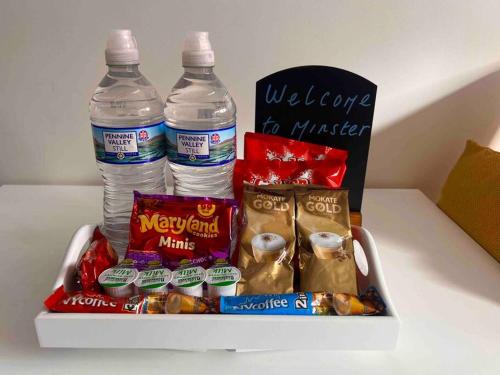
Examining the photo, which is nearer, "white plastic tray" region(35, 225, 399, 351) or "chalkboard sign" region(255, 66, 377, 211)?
"white plastic tray" region(35, 225, 399, 351)

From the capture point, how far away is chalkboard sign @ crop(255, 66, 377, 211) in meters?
0.72

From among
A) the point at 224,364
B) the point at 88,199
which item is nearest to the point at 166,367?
the point at 224,364

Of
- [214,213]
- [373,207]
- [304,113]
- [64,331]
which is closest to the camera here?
[64,331]

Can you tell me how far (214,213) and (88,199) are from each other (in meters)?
0.51

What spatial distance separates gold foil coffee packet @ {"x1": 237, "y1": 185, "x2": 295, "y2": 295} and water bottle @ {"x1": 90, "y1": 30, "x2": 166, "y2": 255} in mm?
189

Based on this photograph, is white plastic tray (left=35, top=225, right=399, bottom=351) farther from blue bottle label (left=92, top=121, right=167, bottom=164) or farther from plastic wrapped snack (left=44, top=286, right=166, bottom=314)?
blue bottle label (left=92, top=121, right=167, bottom=164)

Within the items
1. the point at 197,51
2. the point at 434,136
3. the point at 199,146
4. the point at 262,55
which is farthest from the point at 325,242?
the point at 434,136

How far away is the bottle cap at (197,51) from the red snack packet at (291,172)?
0.61 feet

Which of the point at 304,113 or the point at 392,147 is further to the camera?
the point at 392,147

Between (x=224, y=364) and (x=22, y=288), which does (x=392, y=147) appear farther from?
(x=22, y=288)

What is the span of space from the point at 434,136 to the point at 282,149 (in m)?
0.54

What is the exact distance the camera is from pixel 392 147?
3.49 ft

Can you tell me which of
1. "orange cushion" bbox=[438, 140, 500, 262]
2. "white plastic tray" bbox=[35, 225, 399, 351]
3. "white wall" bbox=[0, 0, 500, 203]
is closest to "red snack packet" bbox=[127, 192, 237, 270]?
"white plastic tray" bbox=[35, 225, 399, 351]

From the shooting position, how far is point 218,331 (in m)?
0.50
